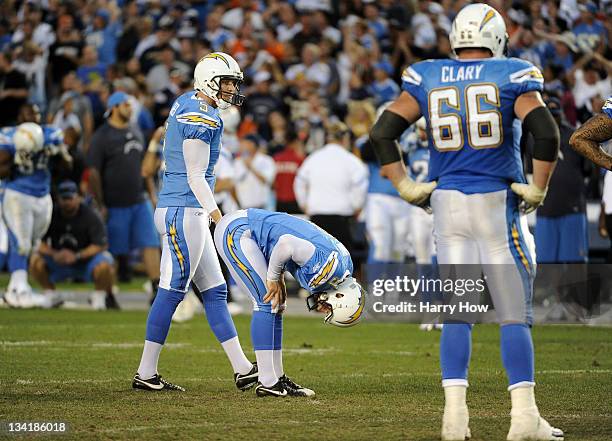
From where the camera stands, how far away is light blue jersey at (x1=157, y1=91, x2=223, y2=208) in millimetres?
7973

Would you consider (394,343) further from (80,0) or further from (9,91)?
(80,0)

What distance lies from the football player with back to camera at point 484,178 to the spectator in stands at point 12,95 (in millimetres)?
14651

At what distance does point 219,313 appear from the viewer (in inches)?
322

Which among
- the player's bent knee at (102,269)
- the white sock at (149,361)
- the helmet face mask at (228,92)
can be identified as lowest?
the white sock at (149,361)

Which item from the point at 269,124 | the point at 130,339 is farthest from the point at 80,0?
the point at 130,339

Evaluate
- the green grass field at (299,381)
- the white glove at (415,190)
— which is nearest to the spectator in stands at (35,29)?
the green grass field at (299,381)

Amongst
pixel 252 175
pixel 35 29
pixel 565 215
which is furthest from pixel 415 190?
pixel 35 29

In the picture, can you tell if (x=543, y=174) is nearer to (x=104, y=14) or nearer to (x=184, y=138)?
(x=184, y=138)

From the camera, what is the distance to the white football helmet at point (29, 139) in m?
13.5

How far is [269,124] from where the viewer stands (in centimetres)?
1902

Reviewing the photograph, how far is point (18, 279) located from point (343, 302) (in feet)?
23.9

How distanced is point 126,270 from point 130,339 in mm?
7462

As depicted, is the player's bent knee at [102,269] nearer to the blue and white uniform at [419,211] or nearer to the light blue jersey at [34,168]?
the light blue jersey at [34,168]

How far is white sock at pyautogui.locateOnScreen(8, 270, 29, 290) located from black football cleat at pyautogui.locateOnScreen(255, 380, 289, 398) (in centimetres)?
692
